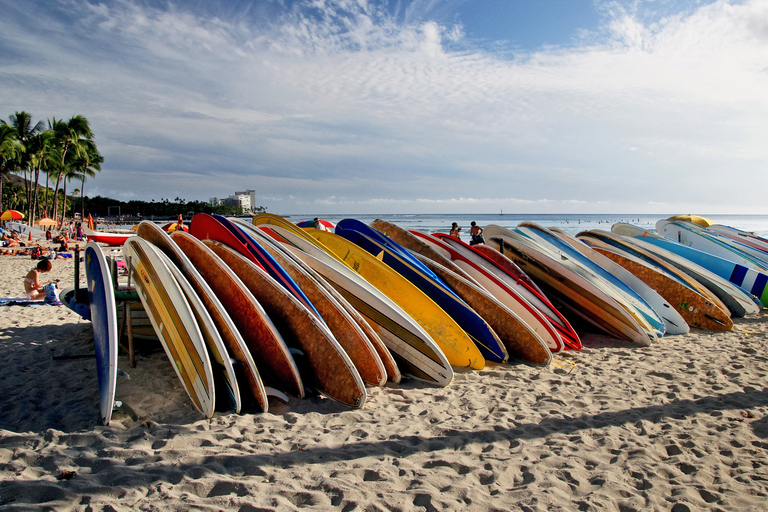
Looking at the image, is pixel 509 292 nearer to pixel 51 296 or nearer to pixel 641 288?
pixel 641 288

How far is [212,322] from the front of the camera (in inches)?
119

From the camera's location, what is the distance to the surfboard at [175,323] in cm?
283

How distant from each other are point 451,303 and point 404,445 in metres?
2.06

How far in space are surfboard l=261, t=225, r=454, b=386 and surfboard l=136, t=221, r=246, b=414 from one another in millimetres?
1157

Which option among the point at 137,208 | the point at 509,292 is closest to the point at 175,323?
the point at 509,292

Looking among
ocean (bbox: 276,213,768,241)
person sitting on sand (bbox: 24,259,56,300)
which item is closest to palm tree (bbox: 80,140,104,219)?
ocean (bbox: 276,213,768,241)

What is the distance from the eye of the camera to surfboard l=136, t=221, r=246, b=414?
113 inches

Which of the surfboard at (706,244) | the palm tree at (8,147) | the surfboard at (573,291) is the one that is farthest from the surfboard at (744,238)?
the palm tree at (8,147)

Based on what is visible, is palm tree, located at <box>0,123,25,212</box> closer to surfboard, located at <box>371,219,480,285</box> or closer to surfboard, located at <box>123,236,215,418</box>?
surfboard, located at <box>371,219,480,285</box>

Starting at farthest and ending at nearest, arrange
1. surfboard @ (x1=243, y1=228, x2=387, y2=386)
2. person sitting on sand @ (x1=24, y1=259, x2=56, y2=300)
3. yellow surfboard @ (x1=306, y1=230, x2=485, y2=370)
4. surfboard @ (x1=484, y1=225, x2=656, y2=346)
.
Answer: person sitting on sand @ (x1=24, y1=259, x2=56, y2=300)
surfboard @ (x1=484, y1=225, x2=656, y2=346)
yellow surfboard @ (x1=306, y1=230, x2=485, y2=370)
surfboard @ (x1=243, y1=228, x2=387, y2=386)

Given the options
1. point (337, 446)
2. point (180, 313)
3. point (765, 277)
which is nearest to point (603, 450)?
point (337, 446)

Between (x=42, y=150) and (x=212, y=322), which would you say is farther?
(x=42, y=150)

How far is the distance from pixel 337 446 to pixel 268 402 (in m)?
0.77

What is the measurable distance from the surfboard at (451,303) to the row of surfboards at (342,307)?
0.01m
